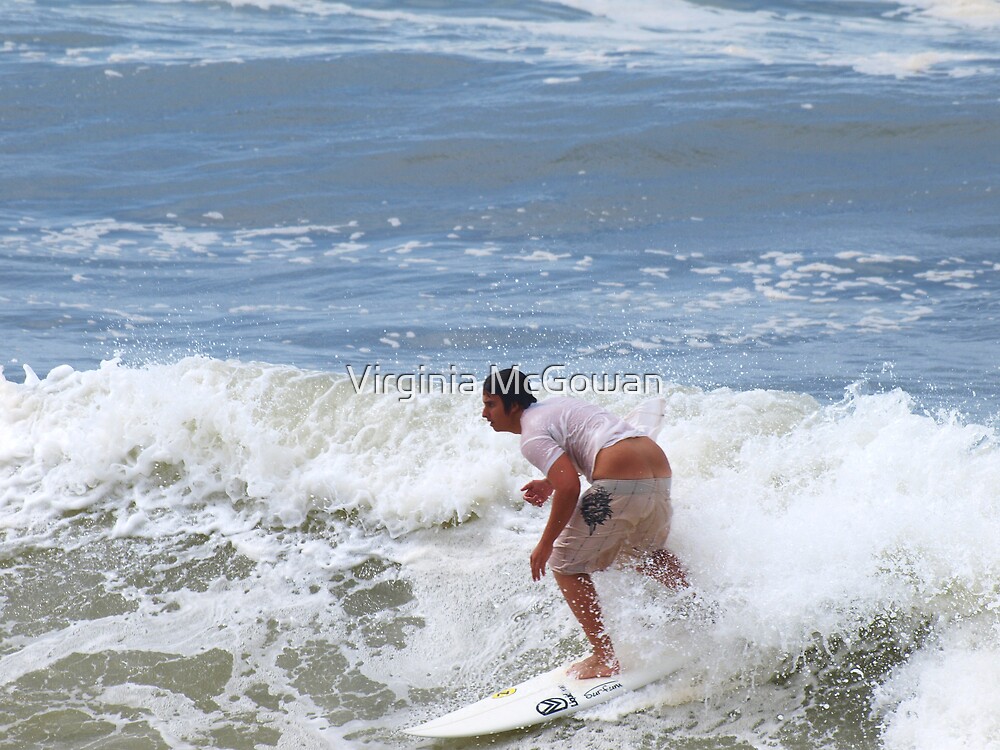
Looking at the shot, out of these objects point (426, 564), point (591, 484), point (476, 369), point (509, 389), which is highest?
point (509, 389)

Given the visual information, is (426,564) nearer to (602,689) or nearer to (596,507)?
(602,689)

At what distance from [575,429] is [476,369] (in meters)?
3.69

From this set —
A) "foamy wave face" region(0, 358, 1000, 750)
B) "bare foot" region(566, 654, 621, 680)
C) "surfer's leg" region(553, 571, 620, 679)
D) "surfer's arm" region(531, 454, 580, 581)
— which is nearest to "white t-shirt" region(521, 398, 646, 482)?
"surfer's arm" region(531, 454, 580, 581)

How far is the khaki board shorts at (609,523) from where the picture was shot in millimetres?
4672

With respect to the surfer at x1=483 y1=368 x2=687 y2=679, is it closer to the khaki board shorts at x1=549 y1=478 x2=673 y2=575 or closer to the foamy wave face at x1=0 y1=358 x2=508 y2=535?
the khaki board shorts at x1=549 y1=478 x2=673 y2=575

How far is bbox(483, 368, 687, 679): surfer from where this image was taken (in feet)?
15.2

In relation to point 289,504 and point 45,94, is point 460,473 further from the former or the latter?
point 45,94

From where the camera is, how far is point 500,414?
472 centimetres

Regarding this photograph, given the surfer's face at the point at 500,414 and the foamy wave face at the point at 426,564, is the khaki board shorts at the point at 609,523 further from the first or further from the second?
the surfer's face at the point at 500,414

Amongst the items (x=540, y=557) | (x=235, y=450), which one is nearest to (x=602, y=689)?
(x=540, y=557)

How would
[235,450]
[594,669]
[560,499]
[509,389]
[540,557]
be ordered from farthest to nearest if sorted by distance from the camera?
[235,450] < [594,669] < [509,389] < [540,557] < [560,499]

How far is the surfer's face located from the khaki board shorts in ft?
1.43

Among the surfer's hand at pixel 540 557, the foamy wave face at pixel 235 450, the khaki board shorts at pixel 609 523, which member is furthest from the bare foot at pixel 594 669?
the foamy wave face at pixel 235 450

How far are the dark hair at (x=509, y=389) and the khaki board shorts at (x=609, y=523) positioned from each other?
1.56ft
